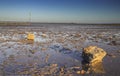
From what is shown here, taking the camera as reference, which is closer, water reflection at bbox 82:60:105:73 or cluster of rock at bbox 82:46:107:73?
water reflection at bbox 82:60:105:73

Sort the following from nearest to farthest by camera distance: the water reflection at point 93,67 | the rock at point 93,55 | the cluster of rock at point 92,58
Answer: the water reflection at point 93,67
the cluster of rock at point 92,58
the rock at point 93,55

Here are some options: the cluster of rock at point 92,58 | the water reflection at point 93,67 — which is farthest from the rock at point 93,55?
the water reflection at point 93,67

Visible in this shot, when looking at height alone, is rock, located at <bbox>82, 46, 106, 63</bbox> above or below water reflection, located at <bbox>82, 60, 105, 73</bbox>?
above

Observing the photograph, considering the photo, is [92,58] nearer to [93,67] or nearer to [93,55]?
[93,55]

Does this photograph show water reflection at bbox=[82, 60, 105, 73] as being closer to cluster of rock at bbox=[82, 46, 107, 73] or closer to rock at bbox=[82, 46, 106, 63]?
cluster of rock at bbox=[82, 46, 107, 73]

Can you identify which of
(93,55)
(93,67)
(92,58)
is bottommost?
(93,67)

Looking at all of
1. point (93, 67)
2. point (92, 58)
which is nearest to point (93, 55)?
point (92, 58)

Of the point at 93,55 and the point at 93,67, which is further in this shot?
the point at 93,55

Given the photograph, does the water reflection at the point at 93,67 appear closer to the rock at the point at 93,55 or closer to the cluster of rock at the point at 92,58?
the cluster of rock at the point at 92,58

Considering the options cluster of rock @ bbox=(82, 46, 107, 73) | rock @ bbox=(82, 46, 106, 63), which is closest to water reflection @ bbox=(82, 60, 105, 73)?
cluster of rock @ bbox=(82, 46, 107, 73)

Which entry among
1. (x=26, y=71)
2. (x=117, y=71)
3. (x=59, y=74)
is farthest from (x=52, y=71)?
(x=117, y=71)

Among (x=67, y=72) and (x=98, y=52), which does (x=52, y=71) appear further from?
(x=98, y=52)

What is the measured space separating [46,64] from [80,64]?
5.76ft

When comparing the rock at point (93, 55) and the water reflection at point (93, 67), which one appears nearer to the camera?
the water reflection at point (93, 67)
